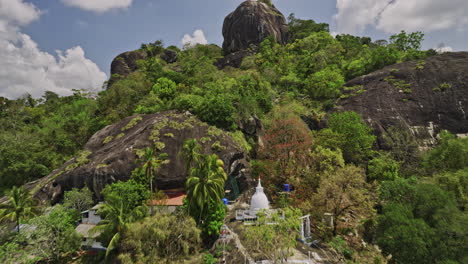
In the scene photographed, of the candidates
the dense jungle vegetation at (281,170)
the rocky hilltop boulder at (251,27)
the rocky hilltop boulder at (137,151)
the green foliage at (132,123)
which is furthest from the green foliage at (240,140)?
the rocky hilltop boulder at (251,27)

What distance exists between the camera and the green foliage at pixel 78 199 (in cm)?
1844

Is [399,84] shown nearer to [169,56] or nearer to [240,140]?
[240,140]

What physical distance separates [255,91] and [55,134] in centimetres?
3309

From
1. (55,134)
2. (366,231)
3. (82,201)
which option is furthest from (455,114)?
(55,134)

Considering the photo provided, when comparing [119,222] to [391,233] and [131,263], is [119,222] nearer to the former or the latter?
[131,263]

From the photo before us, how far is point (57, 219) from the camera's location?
16453 millimetres

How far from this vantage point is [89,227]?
18.6 metres

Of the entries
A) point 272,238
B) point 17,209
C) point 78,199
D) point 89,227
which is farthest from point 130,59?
point 272,238

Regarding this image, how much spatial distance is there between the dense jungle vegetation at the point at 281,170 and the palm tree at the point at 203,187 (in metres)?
0.11

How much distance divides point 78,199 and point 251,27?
200 feet

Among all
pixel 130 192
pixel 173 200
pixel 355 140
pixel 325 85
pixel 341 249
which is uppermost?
pixel 325 85

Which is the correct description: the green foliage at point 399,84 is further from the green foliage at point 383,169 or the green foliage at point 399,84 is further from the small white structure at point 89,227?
the small white structure at point 89,227

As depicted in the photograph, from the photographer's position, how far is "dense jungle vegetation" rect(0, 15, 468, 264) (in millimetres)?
13914

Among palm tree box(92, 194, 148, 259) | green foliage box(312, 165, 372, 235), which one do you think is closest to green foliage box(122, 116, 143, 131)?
palm tree box(92, 194, 148, 259)
